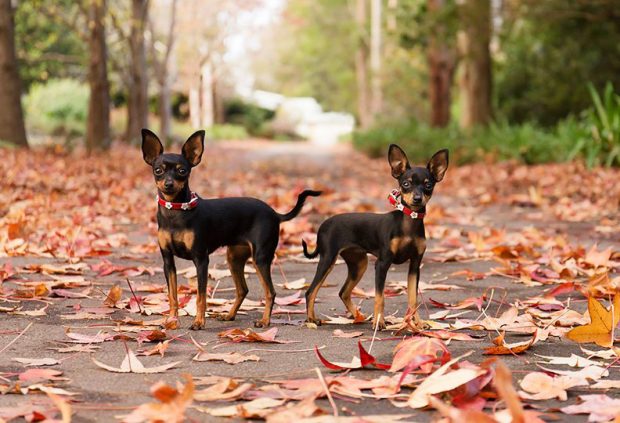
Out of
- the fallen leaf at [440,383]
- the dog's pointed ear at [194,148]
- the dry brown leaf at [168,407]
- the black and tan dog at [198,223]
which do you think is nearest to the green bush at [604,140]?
the black and tan dog at [198,223]

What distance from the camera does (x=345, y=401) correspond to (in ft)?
10.8

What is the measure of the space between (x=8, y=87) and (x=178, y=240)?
44.9ft

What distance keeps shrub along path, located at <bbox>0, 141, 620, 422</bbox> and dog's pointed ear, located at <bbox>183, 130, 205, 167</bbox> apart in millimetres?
862

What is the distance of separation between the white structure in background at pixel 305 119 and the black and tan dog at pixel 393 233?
54.7 m

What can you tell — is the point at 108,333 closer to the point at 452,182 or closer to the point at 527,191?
the point at 527,191

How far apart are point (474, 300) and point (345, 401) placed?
2.10 metres

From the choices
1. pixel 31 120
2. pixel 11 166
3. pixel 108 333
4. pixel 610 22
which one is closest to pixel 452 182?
pixel 610 22

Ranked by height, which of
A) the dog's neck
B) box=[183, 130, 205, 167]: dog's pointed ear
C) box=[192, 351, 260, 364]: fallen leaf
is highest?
box=[183, 130, 205, 167]: dog's pointed ear

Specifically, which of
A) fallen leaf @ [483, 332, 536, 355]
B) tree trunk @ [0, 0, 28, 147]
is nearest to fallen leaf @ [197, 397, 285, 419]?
fallen leaf @ [483, 332, 536, 355]

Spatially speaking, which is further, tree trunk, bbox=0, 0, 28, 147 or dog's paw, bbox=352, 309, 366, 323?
tree trunk, bbox=0, 0, 28, 147

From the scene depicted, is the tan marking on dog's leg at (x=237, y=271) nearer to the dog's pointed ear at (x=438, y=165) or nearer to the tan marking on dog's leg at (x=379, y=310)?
the tan marking on dog's leg at (x=379, y=310)

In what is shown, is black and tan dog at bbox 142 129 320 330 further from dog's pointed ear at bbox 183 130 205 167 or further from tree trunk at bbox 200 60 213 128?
tree trunk at bbox 200 60 213 128

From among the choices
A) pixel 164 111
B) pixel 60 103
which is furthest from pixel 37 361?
pixel 60 103

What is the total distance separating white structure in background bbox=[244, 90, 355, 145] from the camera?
6309cm
